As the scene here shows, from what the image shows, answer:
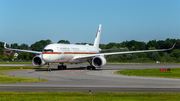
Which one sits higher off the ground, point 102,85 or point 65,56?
point 65,56

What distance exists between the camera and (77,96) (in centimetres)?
1697

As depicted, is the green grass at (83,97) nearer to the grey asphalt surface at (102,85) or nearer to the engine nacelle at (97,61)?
the grey asphalt surface at (102,85)

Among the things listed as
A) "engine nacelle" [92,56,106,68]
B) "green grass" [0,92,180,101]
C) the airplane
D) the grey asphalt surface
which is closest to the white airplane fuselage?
the airplane

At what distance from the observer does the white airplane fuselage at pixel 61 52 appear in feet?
139

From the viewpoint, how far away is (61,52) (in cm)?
4497

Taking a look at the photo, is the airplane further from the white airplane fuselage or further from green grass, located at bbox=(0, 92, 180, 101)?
green grass, located at bbox=(0, 92, 180, 101)

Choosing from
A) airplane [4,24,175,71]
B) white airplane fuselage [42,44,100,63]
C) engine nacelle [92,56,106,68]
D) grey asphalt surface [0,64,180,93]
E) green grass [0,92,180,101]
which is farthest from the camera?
engine nacelle [92,56,106,68]

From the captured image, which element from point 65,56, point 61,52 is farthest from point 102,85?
point 65,56

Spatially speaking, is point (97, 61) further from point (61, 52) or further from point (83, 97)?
point (83, 97)

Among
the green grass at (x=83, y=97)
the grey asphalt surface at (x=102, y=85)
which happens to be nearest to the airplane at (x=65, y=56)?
the grey asphalt surface at (x=102, y=85)

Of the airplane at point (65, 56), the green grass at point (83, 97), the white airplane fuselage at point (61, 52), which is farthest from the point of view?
the airplane at point (65, 56)

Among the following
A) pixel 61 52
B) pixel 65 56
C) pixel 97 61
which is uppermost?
pixel 61 52

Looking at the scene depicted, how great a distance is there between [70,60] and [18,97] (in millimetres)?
32049

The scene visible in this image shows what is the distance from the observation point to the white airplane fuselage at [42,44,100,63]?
139 feet
